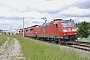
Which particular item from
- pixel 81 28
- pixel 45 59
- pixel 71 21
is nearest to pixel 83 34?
pixel 81 28

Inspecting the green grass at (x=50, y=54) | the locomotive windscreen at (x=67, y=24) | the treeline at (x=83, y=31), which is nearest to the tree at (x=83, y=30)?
the treeline at (x=83, y=31)

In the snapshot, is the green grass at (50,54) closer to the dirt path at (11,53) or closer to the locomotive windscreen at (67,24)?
the dirt path at (11,53)

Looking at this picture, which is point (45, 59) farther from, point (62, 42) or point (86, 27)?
point (86, 27)

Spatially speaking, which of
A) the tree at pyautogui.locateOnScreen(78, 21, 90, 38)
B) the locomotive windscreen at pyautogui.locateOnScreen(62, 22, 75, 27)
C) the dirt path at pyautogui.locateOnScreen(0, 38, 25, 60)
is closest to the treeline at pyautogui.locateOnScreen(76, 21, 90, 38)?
the tree at pyautogui.locateOnScreen(78, 21, 90, 38)

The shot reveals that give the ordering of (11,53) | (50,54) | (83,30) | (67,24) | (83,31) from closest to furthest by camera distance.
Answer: (50,54) < (11,53) < (67,24) < (83,31) < (83,30)

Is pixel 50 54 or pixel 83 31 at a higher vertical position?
pixel 83 31

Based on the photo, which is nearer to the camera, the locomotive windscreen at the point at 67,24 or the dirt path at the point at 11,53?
the dirt path at the point at 11,53

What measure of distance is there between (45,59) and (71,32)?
18.2m

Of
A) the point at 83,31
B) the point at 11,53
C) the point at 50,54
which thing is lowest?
the point at 11,53

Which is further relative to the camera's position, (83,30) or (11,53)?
(83,30)

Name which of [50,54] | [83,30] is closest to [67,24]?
[50,54]

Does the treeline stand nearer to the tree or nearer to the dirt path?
the tree

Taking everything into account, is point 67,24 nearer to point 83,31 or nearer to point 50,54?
point 50,54

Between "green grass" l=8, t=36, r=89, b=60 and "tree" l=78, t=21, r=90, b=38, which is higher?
"tree" l=78, t=21, r=90, b=38
